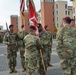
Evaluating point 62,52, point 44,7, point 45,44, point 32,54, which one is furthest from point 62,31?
point 44,7

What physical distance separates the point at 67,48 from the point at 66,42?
15 cm

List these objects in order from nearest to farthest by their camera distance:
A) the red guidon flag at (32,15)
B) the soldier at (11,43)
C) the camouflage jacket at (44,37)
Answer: the red guidon flag at (32,15) → the camouflage jacket at (44,37) → the soldier at (11,43)

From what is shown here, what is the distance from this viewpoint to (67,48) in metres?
7.91

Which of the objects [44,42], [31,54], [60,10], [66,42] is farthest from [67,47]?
[60,10]

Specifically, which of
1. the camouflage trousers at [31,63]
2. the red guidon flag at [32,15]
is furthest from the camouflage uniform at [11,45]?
the camouflage trousers at [31,63]

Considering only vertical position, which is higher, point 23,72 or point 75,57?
point 75,57

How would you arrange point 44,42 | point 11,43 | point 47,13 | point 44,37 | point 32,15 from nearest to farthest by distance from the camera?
point 32,15 < point 11,43 < point 44,37 < point 44,42 < point 47,13

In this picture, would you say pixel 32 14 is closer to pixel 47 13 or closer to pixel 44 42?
pixel 44 42

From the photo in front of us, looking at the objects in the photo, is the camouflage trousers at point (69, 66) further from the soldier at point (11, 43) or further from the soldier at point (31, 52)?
the soldier at point (11, 43)

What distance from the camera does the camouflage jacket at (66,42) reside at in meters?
7.90

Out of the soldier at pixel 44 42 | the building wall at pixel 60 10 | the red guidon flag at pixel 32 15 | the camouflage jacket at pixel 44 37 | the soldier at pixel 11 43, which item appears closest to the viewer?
the soldier at pixel 44 42

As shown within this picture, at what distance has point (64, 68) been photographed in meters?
7.95

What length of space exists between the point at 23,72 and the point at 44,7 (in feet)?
388

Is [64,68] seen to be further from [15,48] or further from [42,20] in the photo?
[42,20]
